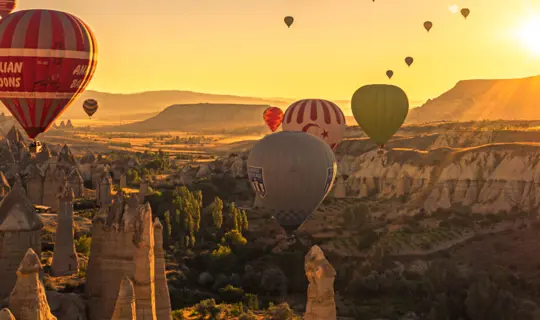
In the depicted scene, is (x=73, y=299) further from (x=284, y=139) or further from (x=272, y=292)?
(x=272, y=292)

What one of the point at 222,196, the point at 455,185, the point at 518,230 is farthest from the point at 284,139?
the point at 222,196

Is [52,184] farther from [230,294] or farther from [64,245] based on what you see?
[64,245]

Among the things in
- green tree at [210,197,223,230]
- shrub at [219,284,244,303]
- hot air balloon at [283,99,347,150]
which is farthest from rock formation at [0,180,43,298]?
hot air balloon at [283,99,347,150]

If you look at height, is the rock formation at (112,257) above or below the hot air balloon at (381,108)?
below

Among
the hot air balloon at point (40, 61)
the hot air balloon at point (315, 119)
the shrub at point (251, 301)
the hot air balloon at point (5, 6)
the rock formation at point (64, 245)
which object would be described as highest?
the hot air balloon at point (5, 6)

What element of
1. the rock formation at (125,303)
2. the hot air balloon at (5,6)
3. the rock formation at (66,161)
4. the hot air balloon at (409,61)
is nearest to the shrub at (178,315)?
the rock formation at (125,303)

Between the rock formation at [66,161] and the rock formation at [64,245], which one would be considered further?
the rock formation at [66,161]

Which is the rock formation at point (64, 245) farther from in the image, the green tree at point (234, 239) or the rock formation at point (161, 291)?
the green tree at point (234, 239)
